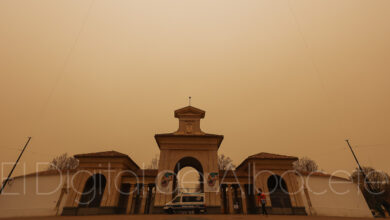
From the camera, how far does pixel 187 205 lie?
18.3 m

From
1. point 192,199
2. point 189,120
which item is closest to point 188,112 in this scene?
point 189,120

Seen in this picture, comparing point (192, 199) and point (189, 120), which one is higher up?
point (189, 120)

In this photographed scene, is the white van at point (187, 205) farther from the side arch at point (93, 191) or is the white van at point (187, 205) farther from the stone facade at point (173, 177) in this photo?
the side arch at point (93, 191)

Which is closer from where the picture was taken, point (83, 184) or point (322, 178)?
point (83, 184)

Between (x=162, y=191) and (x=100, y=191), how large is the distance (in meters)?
8.43

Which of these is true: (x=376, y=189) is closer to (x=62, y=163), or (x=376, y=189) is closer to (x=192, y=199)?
(x=192, y=199)

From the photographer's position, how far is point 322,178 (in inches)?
1110

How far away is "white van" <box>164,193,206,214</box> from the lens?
18312 millimetres

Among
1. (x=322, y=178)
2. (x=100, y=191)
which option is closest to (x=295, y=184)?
(x=322, y=178)

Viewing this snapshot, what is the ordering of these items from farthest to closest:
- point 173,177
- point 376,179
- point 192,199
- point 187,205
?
point 376,179
point 173,177
point 192,199
point 187,205

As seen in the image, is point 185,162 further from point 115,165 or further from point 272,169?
point 272,169

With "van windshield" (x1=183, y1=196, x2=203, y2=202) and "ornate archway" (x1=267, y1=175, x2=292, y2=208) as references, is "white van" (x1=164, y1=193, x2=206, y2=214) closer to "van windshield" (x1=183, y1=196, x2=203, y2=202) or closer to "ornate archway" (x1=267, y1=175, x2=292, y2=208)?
"van windshield" (x1=183, y1=196, x2=203, y2=202)

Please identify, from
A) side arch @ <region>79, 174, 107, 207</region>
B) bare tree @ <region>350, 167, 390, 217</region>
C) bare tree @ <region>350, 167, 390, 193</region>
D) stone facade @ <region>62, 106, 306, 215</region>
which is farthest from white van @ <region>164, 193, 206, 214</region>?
bare tree @ <region>350, 167, 390, 193</region>

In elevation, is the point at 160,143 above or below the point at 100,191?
above
